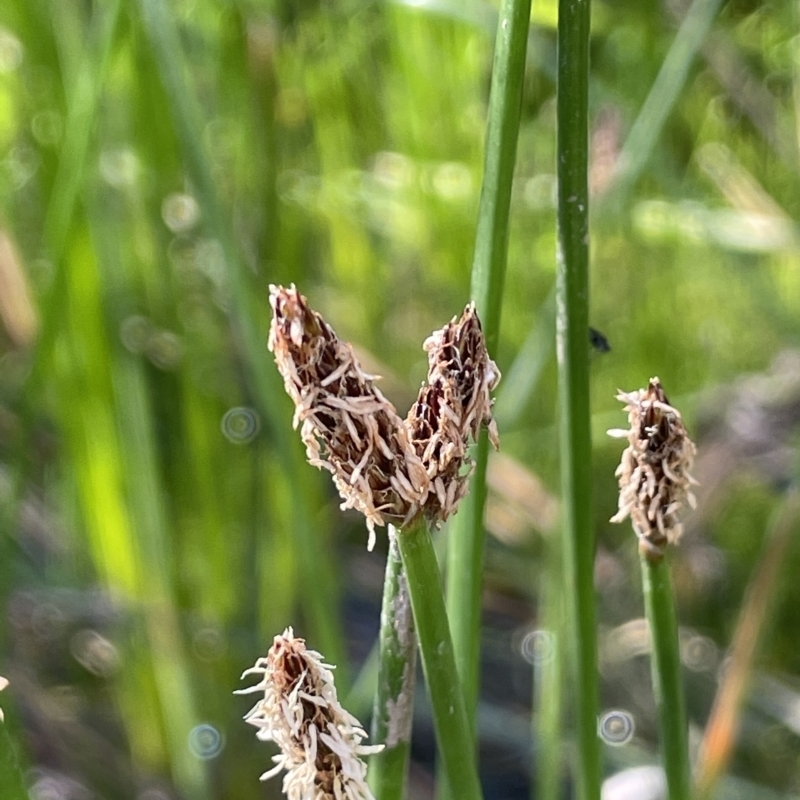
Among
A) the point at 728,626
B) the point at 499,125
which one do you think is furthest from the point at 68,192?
the point at 728,626

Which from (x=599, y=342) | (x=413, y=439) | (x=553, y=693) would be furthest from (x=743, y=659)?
(x=413, y=439)

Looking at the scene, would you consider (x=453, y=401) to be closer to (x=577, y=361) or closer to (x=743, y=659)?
(x=577, y=361)

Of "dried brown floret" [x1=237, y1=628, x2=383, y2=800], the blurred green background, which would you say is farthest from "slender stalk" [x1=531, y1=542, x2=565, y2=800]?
"dried brown floret" [x1=237, y1=628, x2=383, y2=800]

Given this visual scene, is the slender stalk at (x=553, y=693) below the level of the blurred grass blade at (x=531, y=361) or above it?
below

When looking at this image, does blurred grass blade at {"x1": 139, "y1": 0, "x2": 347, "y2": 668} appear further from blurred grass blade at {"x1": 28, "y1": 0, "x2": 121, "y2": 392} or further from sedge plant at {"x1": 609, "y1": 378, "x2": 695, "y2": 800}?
sedge plant at {"x1": 609, "y1": 378, "x2": 695, "y2": 800}

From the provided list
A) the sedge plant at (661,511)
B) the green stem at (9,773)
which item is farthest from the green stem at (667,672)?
the green stem at (9,773)

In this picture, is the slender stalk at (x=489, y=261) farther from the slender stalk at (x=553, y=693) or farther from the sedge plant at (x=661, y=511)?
the slender stalk at (x=553, y=693)
